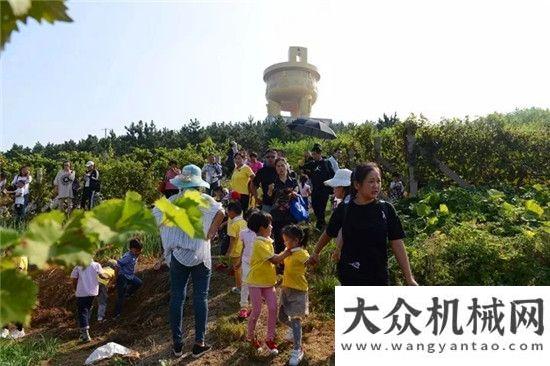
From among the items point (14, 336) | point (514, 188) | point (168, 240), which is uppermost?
point (514, 188)

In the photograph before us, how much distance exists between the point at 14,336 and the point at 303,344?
3561 mm

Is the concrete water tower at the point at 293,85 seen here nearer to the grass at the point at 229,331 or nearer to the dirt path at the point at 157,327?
the dirt path at the point at 157,327

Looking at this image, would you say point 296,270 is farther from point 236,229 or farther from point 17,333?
point 17,333

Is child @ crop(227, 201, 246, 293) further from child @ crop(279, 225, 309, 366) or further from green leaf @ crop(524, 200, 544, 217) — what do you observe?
green leaf @ crop(524, 200, 544, 217)

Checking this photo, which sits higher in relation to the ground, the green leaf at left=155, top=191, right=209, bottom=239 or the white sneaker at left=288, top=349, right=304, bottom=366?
the green leaf at left=155, top=191, right=209, bottom=239

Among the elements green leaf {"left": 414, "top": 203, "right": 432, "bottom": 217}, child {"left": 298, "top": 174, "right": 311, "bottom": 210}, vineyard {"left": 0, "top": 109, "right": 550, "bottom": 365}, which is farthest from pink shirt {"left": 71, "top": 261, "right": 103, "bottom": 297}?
green leaf {"left": 414, "top": 203, "right": 432, "bottom": 217}

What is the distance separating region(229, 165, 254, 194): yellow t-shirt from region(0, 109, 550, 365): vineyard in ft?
5.42

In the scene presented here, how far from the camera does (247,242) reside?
5305 millimetres

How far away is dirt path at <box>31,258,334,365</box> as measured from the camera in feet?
15.5

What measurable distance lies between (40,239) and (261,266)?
3.92m

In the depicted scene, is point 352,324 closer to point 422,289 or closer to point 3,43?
point 422,289

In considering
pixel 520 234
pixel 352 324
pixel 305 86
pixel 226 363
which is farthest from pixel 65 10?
pixel 305 86

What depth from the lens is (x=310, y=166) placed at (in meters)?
8.52

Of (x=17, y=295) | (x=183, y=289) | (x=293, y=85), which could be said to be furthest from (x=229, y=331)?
(x=293, y=85)
